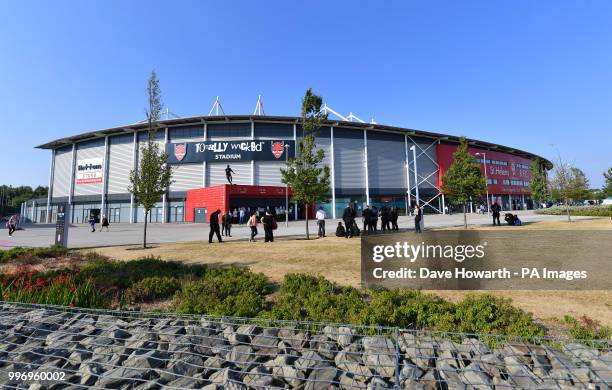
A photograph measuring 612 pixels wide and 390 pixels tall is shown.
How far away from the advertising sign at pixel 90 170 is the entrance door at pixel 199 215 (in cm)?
2159

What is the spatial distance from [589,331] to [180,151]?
47.5m

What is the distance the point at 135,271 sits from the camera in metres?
7.34

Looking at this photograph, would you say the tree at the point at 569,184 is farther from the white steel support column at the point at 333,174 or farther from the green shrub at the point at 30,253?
the green shrub at the point at 30,253

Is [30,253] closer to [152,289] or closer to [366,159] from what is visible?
[152,289]

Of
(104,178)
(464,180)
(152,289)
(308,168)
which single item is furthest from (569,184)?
(104,178)

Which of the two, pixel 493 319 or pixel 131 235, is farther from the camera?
pixel 131 235

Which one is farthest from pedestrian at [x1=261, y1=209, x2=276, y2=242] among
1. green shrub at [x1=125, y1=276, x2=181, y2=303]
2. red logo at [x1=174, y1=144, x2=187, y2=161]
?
red logo at [x1=174, y1=144, x2=187, y2=161]

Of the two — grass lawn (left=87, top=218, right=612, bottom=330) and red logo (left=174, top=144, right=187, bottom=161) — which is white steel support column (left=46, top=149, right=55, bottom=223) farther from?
grass lawn (left=87, top=218, right=612, bottom=330)

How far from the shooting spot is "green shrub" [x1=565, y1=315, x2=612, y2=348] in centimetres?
363

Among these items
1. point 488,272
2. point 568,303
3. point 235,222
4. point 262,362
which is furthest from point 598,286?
point 235,222

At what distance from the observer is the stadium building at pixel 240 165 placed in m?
42.8

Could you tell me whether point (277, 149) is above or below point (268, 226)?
above

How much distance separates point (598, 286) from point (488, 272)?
Result: 9.90ft

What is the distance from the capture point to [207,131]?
45125 millimetres
